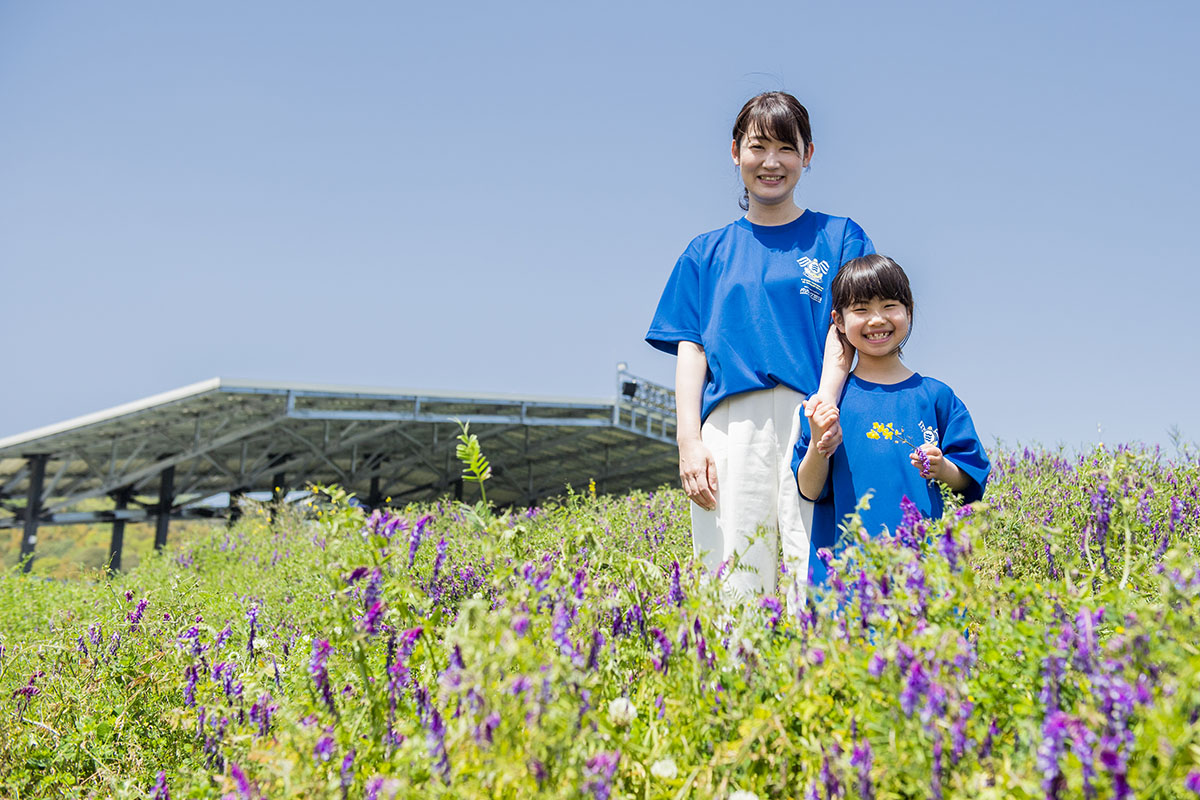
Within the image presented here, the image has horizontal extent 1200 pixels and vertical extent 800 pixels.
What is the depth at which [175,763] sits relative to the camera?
2.47m

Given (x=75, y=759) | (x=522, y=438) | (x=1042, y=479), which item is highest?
(x=1042, y=479)

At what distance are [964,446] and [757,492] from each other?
66 cm

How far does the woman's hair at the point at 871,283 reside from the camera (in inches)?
96.1

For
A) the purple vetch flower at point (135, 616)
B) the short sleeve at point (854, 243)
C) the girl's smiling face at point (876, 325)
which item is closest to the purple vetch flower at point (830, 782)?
the girl's smiling face at point (876, 325)

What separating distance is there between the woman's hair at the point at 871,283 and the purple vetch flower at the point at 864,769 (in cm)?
147

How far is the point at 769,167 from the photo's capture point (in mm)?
2641

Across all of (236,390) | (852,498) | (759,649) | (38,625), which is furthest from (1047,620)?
(236,390)

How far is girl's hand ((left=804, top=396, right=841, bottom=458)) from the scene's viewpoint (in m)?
2.19

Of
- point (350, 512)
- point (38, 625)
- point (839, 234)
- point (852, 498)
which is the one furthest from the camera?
point (38, 625)

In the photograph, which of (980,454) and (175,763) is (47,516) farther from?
(980,454)

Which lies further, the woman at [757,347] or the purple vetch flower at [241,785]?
the woman at [757,347]

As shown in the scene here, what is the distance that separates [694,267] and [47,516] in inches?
689

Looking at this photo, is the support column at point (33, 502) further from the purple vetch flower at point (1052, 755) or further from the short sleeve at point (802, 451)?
the purple vetch flower at point (1052, 755)

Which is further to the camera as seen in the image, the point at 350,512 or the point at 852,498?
the point at 852,498
